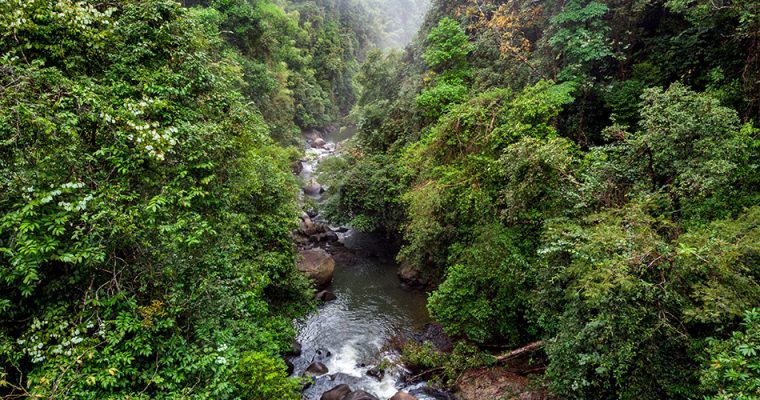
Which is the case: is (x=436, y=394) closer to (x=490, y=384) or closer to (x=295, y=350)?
(x=490, y=384)

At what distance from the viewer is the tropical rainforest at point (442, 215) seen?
189 inches

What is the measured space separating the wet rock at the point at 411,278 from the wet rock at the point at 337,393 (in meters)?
6.71

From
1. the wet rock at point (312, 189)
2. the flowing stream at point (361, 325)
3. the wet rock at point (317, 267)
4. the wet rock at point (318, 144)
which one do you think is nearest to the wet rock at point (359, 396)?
the flowing stream at point (361, 325)

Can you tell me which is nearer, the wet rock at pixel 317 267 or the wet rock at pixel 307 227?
the wet rock at pixel 317 267

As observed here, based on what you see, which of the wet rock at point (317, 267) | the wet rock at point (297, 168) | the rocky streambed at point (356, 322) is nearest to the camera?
the rocky streambed at point (356, 322)

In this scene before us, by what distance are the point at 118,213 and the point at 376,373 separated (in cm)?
898

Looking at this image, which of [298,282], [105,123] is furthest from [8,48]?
[298,282]

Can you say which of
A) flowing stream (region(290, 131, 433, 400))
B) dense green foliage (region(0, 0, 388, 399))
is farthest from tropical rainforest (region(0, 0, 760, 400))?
flowing stream (region(290, 131, 433, 400))

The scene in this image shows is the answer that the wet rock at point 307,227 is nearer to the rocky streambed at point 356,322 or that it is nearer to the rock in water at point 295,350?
the rocky streambed at point 356,322

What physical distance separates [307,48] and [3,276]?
42497 mm

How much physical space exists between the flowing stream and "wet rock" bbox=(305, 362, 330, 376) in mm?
168

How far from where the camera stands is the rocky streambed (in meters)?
10.8

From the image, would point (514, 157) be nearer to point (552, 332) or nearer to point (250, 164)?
point (552, 332)

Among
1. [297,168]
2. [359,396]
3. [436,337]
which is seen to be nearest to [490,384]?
[436,337]
